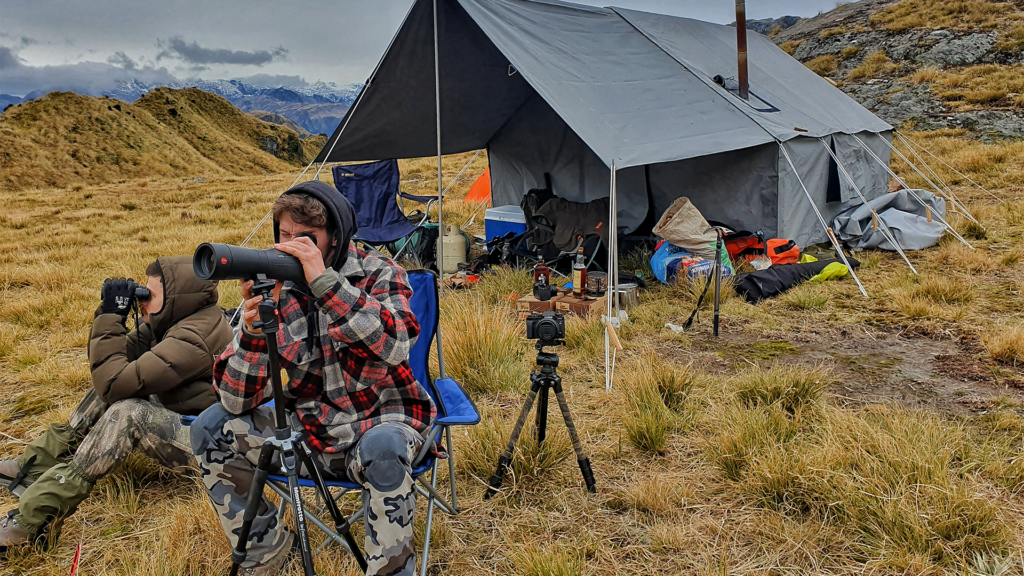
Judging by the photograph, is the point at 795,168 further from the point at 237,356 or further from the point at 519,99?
the point at 237,356

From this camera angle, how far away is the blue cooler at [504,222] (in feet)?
22.6

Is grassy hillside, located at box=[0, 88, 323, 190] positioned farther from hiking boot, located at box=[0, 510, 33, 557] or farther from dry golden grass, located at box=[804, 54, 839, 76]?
hiking boot, located at box=[0, 510, 33, 557]

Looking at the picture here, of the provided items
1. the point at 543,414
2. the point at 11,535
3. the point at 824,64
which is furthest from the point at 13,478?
the point at 824,64

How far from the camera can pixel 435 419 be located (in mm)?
1925

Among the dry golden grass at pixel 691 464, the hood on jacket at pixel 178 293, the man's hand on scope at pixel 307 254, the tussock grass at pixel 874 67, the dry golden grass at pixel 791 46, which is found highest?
the dry golden grass at pixel 791 46

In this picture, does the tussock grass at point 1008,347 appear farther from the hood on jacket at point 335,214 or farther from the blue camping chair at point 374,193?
the blue camping chair at point 374,193

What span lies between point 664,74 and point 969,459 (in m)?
4.82

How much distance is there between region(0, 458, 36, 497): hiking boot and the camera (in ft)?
7.61

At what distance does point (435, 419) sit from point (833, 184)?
6045 mm

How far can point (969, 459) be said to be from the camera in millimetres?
2398

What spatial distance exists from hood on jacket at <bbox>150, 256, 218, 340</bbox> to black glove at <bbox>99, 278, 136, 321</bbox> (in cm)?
9

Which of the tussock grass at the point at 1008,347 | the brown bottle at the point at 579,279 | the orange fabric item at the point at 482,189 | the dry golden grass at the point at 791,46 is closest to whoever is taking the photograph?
Result: the tussock grass at the point at 1008,347

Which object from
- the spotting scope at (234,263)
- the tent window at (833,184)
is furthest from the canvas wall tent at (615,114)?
the spotting scope at (234,263)

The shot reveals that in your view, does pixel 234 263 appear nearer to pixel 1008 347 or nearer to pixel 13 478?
pixel 13 478
